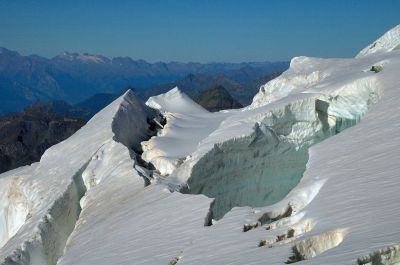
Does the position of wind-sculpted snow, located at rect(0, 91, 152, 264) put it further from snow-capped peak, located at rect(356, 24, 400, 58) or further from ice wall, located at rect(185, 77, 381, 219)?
snow-capped peak, located at rect(356, 24, 400, 58)

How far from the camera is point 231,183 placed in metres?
22.1

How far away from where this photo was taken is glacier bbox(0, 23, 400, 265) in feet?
38.6

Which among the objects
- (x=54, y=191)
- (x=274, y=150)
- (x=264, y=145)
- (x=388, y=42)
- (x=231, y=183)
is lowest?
(x=231, y=183)

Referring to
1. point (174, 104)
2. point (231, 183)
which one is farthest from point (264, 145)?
point (174, 104)

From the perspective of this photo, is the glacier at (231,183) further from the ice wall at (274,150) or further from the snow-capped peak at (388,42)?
the snow-capped peak at (388,42)

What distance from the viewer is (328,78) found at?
1121 inches

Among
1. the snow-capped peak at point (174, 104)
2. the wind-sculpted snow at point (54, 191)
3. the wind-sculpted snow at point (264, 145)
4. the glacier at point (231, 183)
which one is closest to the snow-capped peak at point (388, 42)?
the glacier at point (231, 183)

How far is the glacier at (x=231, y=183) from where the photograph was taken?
11758 mm

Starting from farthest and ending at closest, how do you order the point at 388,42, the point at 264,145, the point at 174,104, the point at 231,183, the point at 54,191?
the point at 388,42
the point at 174,104
the point at 264,145
the point at 231,183
the point at 54,191

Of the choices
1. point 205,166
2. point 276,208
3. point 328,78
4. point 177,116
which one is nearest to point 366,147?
point 276,208

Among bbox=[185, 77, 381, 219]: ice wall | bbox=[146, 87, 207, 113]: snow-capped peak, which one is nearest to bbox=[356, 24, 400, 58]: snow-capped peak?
bbox=[185, 77, 381, 219]: ice wall

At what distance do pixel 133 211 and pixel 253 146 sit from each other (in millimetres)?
6643

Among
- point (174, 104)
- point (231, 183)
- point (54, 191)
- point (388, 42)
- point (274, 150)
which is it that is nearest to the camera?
point (54, 191)

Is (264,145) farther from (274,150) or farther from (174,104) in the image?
(174,104)
